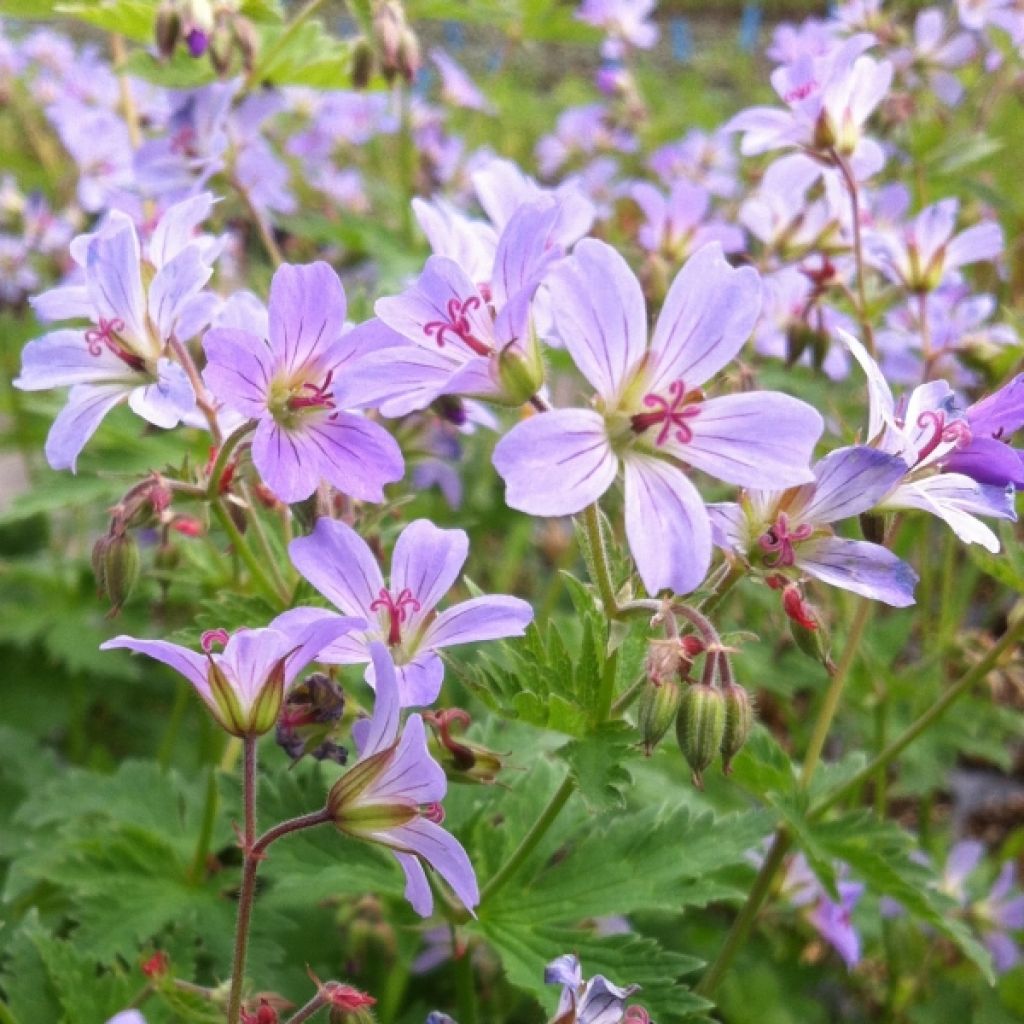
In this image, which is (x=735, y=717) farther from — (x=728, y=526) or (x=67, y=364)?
(x=67, y=364)

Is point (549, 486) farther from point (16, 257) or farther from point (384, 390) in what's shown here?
point (16, 257)

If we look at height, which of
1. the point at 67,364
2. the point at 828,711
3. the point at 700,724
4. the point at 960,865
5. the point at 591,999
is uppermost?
the point at 67,364

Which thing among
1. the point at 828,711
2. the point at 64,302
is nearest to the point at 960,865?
the point at 828,711

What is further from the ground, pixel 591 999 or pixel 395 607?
pixel 395 607

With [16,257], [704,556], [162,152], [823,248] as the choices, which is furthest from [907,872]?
[16,257]

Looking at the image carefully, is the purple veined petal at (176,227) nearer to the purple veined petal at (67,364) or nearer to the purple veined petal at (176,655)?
the purple veined petal at (67,364)

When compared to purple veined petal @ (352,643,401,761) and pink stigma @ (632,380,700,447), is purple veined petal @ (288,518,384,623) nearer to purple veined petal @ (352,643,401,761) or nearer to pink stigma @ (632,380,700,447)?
purple veined petal @ (352,643,401,761)
